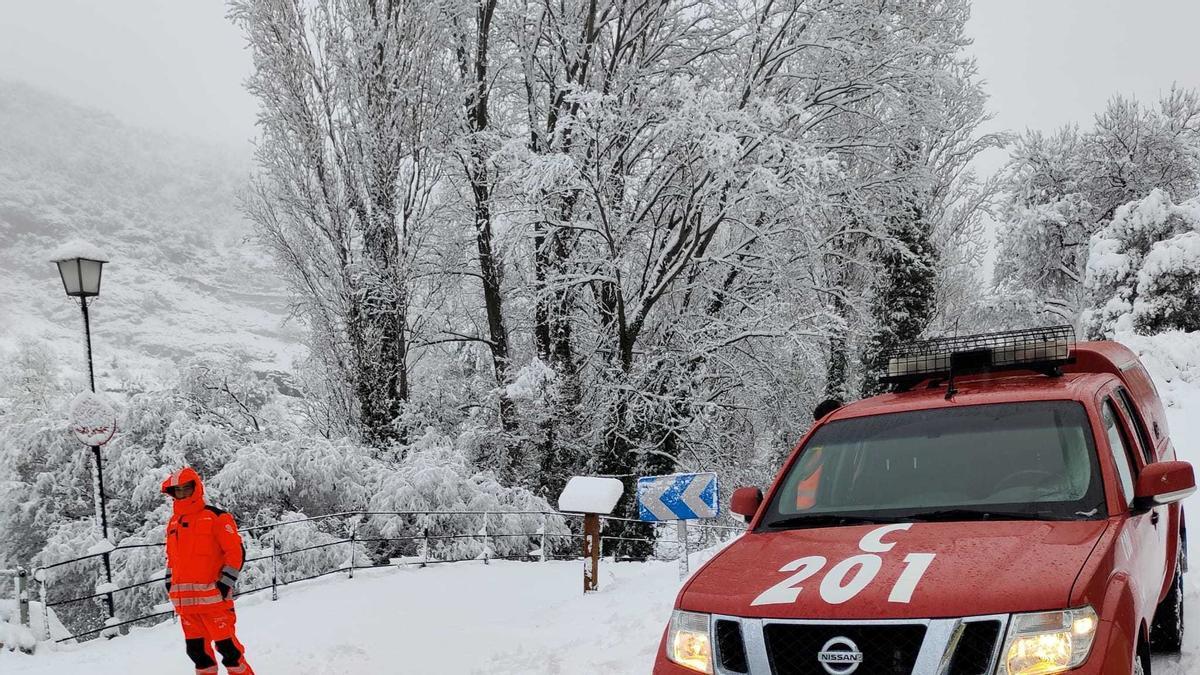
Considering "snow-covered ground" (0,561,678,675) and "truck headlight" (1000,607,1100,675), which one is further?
"snow-covered ground" (0,561,678,675)

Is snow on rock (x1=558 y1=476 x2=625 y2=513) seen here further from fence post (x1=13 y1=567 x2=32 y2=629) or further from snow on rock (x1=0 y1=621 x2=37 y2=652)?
snow on rock (x1=0 y1=621 x2=37 y2=652)

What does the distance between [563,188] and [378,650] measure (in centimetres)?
974

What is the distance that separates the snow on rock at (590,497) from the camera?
9.95 meters

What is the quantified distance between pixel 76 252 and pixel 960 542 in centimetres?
1076

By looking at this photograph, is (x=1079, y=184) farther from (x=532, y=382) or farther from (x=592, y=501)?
(x=592, y=501)

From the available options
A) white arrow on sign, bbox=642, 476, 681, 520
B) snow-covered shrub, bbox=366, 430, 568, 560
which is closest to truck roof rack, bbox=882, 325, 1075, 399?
white arrow on sign, bbox=642, 476, 681, 520

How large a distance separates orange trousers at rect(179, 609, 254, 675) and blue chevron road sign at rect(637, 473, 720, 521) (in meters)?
4.30

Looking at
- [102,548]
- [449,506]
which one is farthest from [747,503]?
[449,506]

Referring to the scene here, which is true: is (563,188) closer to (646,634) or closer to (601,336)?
(601,336)

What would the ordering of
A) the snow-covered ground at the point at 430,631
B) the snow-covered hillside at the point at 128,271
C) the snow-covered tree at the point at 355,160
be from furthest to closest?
the snow-covered hillside at the point at 128,271 < the snow-covered tree at the point at 355,160 < the snow-covered ground at the point at 430,631

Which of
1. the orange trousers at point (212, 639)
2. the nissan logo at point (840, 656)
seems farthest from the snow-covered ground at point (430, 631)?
the nissan logo at point (840, 656)

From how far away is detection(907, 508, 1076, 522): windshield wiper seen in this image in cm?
374

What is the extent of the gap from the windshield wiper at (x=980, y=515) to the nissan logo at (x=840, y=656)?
0.99m

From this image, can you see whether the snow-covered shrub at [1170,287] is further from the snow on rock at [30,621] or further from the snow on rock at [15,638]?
the snow on rock at [15,638]
